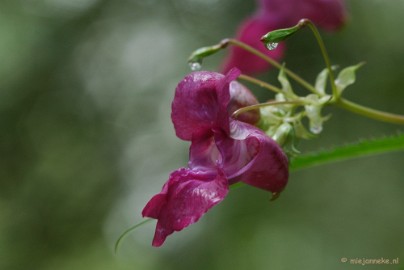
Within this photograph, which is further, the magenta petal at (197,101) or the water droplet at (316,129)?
the water droplet at (316,129)

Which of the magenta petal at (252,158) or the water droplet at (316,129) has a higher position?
the magenta petal at (252,158)

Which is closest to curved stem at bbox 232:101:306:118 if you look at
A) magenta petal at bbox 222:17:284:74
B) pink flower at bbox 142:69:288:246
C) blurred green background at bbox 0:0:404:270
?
pink flower at bbox 142:69:288:246

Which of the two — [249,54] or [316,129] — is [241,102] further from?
[249,54]

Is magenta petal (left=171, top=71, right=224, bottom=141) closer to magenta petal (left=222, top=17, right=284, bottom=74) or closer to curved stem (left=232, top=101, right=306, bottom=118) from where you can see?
curved stem (left=232, top=101, right=306, bottom=118)

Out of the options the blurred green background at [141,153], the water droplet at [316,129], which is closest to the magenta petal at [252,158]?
the water droplet at [316,129]

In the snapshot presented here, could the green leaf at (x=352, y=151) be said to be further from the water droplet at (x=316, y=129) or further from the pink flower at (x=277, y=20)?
the pink flower at (x=277, y=20)
